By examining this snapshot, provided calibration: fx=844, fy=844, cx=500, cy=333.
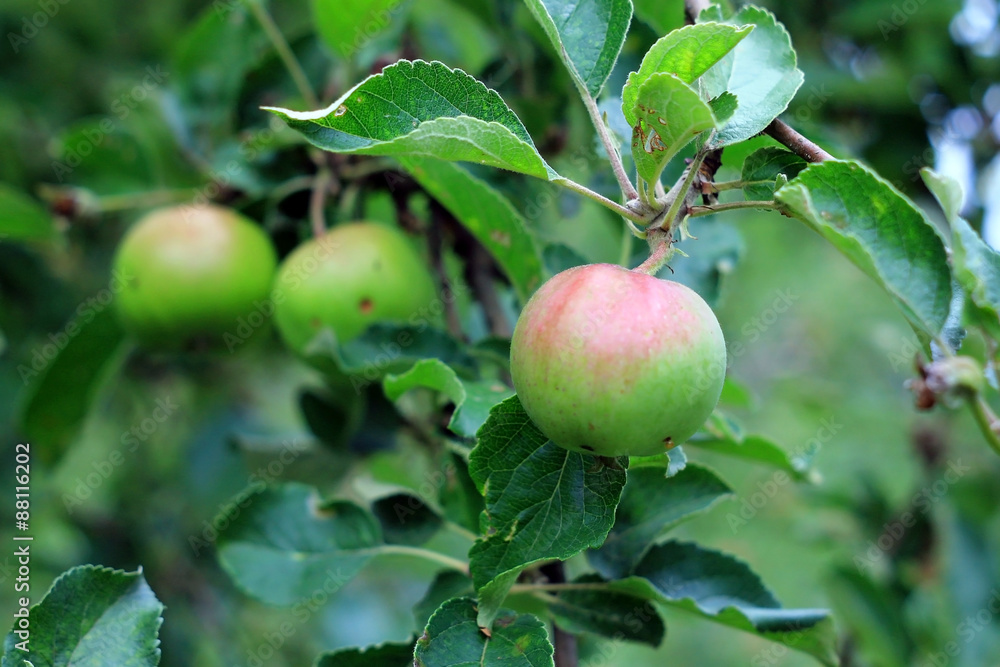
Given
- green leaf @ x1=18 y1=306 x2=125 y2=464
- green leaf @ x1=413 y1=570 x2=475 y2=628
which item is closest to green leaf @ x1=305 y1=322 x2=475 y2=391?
green leaf @ x1=413 y1=570 x2=475 y2=628

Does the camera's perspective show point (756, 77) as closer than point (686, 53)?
No

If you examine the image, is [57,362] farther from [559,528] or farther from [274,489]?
[559,528]

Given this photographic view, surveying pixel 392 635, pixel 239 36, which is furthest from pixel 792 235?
pixel 239 36

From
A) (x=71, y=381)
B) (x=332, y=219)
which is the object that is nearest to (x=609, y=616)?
(x=332, y=219)

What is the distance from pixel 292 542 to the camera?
1.28 meters

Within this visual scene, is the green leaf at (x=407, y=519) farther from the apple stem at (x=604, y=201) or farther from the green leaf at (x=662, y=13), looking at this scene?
the green leaf at (x=662, y=13)

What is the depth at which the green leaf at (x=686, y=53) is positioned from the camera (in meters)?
0.81

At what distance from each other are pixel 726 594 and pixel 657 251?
0.54m

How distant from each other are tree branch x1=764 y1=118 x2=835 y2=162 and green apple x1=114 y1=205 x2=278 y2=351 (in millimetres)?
1098

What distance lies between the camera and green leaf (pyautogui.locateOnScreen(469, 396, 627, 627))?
0.90 m

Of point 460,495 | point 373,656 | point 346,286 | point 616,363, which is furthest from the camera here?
point 346,286

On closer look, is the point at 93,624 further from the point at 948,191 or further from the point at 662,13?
the point at 662,13

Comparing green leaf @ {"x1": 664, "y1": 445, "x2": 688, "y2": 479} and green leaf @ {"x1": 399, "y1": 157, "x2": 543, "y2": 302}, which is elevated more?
green leaf @ {"x1": 399, "y1": 157, "x2": 543, "y2": 302}

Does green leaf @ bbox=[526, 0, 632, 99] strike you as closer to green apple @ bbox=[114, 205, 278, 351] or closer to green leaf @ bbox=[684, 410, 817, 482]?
green leaf @ bbox=[684, 410, 817, 482]
